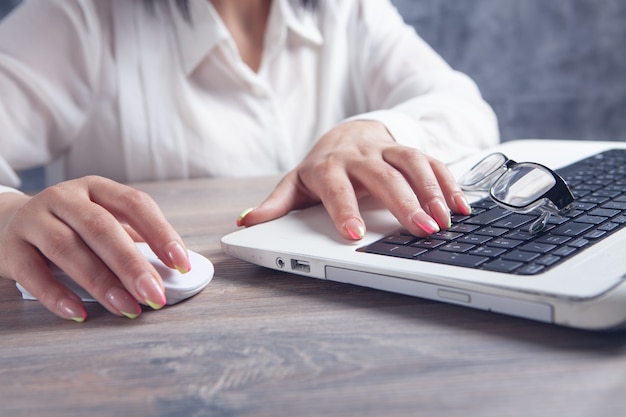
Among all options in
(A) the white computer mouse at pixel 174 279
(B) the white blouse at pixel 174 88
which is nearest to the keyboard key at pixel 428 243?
(A) the white computer mouse at pixel 174 279

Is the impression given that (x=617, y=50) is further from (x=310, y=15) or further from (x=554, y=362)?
(x=554, y=362)

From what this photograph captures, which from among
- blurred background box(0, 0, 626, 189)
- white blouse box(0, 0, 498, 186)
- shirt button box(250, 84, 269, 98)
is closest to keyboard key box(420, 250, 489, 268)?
white blouse box(0, 0, 498, 186)

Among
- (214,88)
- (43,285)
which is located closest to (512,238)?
(43,285)

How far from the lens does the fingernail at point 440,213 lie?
555 millimetres

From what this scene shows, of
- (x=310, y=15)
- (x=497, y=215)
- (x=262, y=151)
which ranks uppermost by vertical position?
(x=310, y=15)

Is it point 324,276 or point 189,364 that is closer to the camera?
point 189,364

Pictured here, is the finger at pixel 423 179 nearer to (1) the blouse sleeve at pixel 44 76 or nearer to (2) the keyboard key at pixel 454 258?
(2) the keyboard key at pixel 454 258

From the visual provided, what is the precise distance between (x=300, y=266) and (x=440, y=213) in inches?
5.2

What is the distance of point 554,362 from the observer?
14.3 inches

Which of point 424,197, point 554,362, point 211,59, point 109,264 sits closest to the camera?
point 554,362

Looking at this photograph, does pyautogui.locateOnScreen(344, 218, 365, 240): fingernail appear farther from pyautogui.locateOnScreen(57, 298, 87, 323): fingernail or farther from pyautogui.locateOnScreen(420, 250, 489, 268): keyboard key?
pyautogui.locateOnScreen(57, 298, 87, 323): fingernail

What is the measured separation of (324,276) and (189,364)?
0.15 metres

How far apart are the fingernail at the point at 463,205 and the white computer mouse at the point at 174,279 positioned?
0.23 meters

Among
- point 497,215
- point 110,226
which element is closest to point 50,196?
point 110,226
